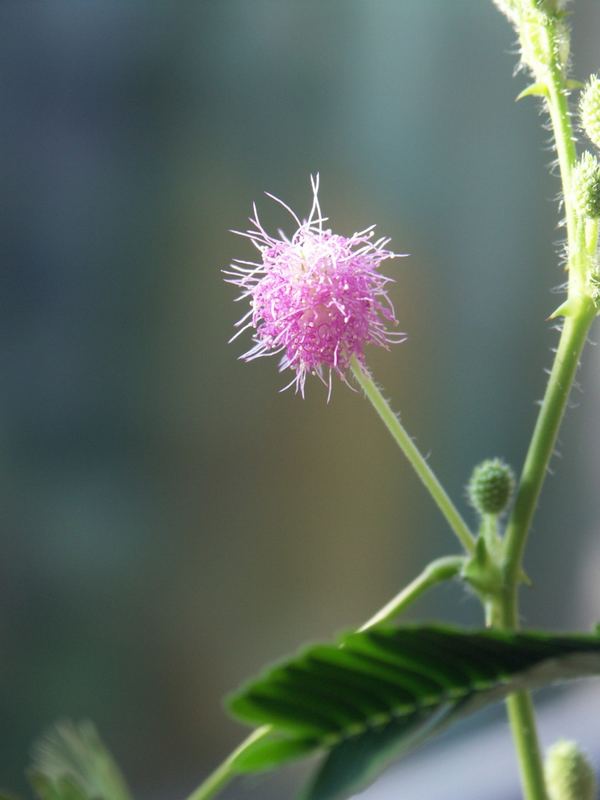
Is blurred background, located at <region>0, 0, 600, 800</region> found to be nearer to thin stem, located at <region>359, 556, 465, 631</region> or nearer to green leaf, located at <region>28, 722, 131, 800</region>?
green leaf, located at <region>28, 722, 131, 800</region>

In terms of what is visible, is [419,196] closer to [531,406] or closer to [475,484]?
[531,406]

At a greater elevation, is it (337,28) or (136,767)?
(337,28)

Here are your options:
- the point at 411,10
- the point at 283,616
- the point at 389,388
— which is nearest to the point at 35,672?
the point at 283,616

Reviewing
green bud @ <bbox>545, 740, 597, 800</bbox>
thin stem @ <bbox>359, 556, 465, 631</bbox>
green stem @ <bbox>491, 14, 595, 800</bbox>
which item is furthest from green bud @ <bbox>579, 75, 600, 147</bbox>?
green bud @ <bbox>545, 740, 597, 800</bbox>

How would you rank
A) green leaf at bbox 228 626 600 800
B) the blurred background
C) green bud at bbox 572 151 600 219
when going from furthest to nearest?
the blurred background < green bud at bbox 572 151 600 219 < green leaf at bbox 228 626 600 800

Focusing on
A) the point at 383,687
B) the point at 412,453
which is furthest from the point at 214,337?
the point at 383,687

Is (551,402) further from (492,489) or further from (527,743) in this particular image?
(527,743)

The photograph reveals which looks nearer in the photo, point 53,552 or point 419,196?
point 53,552
